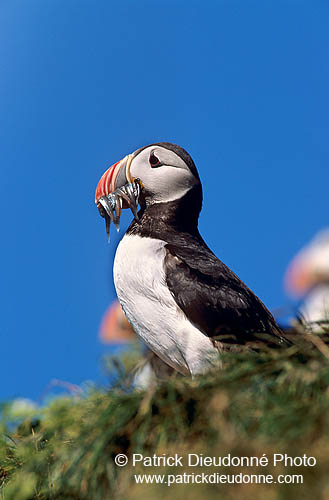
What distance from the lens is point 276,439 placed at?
98 cm

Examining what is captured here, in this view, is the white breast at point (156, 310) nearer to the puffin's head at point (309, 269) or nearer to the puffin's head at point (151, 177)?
the puffin's head at point (151, 177)

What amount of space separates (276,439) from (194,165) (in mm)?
1817

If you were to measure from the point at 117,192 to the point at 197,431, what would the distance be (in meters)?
1.53

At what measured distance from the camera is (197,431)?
118 cm

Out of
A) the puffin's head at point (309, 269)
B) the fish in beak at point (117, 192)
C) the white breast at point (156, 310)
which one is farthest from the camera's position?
the puffin's head at point (309, 269)

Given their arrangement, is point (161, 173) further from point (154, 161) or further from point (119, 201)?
point (119, 201)

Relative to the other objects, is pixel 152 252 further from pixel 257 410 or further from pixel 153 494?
pixel 153 494

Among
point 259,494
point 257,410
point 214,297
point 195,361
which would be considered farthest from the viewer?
point 214,297

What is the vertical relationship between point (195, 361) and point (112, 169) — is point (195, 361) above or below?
below

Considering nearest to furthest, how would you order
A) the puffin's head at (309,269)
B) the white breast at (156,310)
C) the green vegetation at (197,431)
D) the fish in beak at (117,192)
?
the green vegetation at (197,431)
the white breast at (156,310)
the fish in beak at (117,192)
the puffin's head at (309,269)

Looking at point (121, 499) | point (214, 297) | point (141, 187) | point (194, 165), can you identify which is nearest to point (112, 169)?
point (141, 187)

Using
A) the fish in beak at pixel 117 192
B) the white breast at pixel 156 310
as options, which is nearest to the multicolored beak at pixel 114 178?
the fish in beak at pixel 117 192

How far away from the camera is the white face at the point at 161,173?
8.43 feet

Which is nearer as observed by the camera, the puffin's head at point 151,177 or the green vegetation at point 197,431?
the green vegetation at point 197,431
